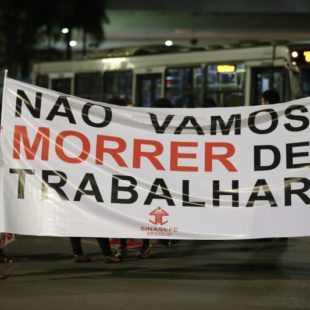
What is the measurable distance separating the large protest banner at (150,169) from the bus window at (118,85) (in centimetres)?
955

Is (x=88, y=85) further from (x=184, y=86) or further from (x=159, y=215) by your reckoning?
(x=159, y=215)

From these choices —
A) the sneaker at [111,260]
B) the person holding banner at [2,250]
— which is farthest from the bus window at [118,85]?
the person holding banner at [2,250]

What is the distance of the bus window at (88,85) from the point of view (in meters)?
18.1

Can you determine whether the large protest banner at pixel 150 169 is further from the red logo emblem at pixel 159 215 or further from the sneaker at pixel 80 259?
the sneaker at pixel 80 259

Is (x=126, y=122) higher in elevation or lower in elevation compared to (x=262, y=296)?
higher

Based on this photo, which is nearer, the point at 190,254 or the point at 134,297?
the point at 134,297

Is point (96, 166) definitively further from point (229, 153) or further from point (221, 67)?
point (221, 67)

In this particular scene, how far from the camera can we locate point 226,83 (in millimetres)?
15516

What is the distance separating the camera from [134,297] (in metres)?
6.92

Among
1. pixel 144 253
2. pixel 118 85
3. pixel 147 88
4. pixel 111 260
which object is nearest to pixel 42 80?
pixel 118 85

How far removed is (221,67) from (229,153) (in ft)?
26.8

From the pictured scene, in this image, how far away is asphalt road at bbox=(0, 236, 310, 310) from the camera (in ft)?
22.1

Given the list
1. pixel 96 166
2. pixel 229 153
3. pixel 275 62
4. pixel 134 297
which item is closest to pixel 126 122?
pixel 96 166

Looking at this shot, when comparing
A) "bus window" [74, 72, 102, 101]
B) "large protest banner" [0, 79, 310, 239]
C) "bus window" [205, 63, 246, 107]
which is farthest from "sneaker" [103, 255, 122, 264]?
"bus window" [74, 72, 102, 101]
